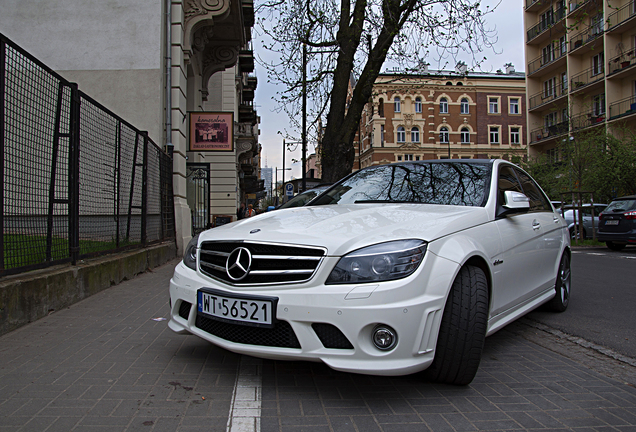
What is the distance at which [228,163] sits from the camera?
91.5ft

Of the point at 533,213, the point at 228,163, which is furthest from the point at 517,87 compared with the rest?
the point at 533,213

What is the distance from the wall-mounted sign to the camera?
15461 mm

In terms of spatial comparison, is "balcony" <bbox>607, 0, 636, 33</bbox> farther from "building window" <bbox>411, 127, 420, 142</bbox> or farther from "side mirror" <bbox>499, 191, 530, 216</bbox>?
"side mirror" <bbox>499, 191, 530, 216</bbox>

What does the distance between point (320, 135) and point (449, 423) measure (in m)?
12.8

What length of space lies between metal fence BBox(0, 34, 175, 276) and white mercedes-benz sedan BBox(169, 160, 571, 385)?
6.45ft

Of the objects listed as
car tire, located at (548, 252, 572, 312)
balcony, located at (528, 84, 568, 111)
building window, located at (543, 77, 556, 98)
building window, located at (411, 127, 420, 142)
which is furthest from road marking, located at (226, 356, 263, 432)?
building window, located at (411, 127, 420, 142)

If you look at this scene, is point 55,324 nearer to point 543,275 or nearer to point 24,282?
point 24,282

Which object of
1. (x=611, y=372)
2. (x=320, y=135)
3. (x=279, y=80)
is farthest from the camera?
(x=320, y=135)

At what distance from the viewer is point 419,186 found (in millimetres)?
4000

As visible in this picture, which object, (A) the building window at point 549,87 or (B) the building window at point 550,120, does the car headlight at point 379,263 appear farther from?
(A) the building window at point 549,87

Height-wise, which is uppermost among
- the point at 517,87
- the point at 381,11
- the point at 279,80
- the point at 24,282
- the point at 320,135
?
the point at 517,87

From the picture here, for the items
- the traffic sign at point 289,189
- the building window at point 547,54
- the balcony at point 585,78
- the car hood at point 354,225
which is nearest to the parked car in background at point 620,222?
the car hood at point 354,225

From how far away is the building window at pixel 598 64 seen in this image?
109ft

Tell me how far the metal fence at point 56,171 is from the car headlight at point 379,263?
3030 millimetres
